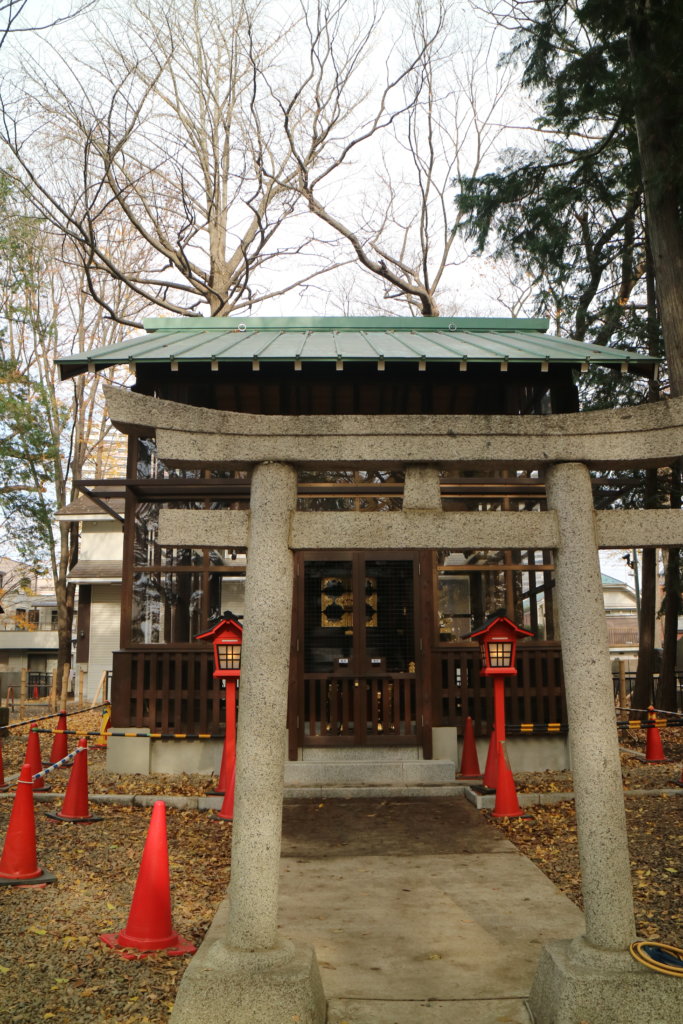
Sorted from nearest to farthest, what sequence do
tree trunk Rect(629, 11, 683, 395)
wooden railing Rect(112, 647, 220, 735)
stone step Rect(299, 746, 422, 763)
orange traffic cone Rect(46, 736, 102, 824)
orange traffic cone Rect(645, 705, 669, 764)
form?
orange traffic cone Rect(46, 736, 102, 824)
tree trunk Rect(629, 11, 683, 395)
stone step Rect(299, 746, 422, 763)
wooden railing Rect(112, 647, 220, 735)
orange traffic cone Rect(645, 705, 669, 764)

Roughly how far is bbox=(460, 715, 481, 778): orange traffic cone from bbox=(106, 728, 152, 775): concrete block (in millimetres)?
4582

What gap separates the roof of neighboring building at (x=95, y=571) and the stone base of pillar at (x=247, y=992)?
20.6 meters

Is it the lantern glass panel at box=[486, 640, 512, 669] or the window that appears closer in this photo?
the lantern glass panel at box=[486, 640, 512, 669]

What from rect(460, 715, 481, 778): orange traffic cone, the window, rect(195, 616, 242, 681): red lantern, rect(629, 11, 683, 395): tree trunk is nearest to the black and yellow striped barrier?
rect(195, 616, 242, 681): red lantern

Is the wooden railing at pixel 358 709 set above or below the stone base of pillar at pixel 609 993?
above

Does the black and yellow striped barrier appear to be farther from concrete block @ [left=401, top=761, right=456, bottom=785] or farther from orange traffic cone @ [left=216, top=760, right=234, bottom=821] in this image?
concrete block @ [left=401, top=761, right=456, bottom=785]

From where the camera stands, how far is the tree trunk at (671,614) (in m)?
16.3

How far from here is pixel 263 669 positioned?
4867mm

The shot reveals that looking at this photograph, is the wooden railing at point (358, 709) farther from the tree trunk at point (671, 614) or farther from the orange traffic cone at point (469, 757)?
the tree trunk at point (671, 614)

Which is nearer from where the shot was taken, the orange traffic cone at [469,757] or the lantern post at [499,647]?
the lantern post at [499,647]

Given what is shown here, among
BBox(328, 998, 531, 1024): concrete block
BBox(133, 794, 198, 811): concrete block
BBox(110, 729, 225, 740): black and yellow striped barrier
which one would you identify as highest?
BBox(110, 729, 225, 740): black and yellow striped barrier

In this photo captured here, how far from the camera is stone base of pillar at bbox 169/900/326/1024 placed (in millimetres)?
4227

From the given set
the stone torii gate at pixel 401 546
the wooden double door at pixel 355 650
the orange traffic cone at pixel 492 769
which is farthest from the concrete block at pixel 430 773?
the stone torii gate at pixel 401 546

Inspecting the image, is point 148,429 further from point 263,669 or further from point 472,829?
point 472,829
